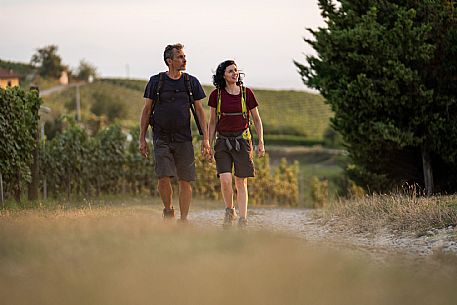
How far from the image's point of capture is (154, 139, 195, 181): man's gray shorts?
9930 mm

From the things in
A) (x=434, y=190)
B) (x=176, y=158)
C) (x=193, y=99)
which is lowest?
(x=434, y=190)

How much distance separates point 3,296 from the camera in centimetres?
585

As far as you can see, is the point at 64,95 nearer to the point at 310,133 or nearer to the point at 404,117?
the point at 310,133

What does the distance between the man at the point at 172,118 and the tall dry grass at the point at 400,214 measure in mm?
2461

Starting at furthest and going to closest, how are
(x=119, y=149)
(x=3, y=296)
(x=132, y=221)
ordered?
(x=119, y=149), (x=132, y=221), (x=3, y=296)

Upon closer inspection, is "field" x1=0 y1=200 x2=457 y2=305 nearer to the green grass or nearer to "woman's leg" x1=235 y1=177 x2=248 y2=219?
"woman's leg" x1=235 y1=177 x2=248 y2=219

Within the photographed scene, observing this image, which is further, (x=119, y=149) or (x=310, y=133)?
(x=310, y=133)

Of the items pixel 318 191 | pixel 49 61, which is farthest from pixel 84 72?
pixel 318 191

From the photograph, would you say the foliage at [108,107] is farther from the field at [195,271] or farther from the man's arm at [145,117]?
the field at [195,271]

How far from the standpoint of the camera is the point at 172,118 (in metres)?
9.84

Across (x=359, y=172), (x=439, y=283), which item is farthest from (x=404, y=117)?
(x=439, y=283)

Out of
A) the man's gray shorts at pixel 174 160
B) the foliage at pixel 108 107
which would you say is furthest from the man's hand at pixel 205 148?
the foliage at pixel 108 107

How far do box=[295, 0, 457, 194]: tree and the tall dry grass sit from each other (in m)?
5.21

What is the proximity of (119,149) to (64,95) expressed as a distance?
54.5 meters
